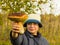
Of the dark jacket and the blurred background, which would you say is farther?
the blurred background

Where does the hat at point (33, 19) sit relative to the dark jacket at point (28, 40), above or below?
above

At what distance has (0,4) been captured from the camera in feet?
24.3

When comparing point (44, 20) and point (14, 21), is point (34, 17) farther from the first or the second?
point (44, 20)

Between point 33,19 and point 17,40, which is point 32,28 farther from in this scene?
point 17,40

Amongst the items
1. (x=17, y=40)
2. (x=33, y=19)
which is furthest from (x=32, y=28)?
(x=17, y=40)

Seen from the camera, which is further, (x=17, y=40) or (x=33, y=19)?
(x=33, y=19)

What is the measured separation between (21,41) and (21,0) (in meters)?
4.25

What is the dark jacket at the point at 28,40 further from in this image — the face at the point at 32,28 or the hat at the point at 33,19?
the hat at the point at 33,19

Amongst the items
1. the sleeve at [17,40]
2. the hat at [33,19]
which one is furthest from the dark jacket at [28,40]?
the hat at [33,19]

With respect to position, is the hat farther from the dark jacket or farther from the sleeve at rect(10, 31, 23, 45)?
the sleeve at rect(10, 31, 23, 45)

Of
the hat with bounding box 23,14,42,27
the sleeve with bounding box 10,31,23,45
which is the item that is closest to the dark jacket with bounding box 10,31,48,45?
the sleeve with bounding box 10,31,23,45

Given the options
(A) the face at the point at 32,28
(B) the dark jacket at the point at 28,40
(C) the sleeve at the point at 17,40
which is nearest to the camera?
(C) the sleeve at the point at 17,40

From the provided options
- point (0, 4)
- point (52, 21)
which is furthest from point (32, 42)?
point (52, 21)

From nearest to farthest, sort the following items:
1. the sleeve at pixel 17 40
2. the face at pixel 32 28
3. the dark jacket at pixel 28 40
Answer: the sleeve at pixel 17 40 < the dark jacket at pixel 28 40 < the face at pixel 32 28
